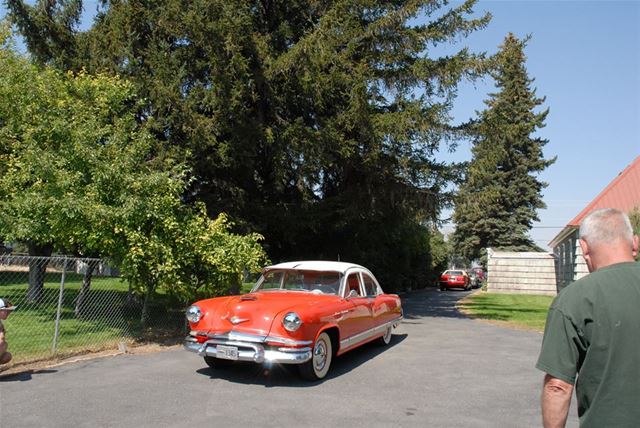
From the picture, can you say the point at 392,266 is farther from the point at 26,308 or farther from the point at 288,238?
the point at 26,308

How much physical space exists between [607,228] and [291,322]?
476cm

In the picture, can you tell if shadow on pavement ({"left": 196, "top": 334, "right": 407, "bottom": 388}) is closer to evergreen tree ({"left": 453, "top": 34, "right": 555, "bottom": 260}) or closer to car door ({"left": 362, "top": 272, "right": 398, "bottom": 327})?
car door ({"left": 362, "top": 272, "right": 398, "bottom": 327})

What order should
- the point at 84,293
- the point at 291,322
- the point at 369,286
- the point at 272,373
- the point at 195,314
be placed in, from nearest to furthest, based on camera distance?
the point at 291,322, the point at 195,314, the point at 272,373, the point at 369,286, the point at 84,293

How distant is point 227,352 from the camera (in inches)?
267

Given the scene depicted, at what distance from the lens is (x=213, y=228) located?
10734mm

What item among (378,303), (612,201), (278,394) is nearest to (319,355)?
(278,394)

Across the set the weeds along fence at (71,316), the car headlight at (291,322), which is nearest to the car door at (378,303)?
the car headlight at (291,322)

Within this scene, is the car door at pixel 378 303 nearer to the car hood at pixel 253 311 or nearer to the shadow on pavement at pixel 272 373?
the shadow on pavement at pixel 272 373

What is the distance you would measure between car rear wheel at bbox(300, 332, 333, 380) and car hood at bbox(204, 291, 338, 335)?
53cm

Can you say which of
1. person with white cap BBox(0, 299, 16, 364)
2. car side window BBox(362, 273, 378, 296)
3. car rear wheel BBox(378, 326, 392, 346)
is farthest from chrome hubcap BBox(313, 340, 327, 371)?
person with white cap BBox(0, 299, 16, 364)

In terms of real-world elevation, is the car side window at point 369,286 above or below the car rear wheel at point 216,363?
above

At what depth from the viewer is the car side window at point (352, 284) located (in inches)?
342

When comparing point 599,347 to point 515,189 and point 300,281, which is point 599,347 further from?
point 515,189

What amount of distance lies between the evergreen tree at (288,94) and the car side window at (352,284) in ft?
17.5
